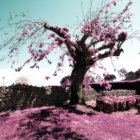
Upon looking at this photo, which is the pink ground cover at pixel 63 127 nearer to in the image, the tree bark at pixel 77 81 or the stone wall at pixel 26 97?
the stone wall at pixel 26 97

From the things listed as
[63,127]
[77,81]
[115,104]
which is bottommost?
[63,127]

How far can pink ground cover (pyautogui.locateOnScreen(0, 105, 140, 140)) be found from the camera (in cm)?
1025

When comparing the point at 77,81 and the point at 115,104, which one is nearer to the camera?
the point at 115,104

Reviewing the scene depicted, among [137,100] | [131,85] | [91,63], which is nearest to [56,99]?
[91,63]

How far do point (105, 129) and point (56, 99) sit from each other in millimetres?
9859

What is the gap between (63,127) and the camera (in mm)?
11516

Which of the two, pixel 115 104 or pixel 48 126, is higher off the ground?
pixel 115 104

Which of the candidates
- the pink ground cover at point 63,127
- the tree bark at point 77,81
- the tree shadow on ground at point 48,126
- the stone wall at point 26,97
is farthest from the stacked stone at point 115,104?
the stone wall at point 26,97

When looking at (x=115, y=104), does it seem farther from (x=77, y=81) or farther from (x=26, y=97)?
(x=26, y=97)

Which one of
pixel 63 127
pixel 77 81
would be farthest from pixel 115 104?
pixel 63 127

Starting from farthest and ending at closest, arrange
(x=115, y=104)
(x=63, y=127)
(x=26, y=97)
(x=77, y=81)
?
(x=77, y=81)
(x=115, y=104)
(x=26, y=97)
(x=63, y=127)

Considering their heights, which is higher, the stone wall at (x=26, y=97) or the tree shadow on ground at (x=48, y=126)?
the stone wall at (x=26, y=97)

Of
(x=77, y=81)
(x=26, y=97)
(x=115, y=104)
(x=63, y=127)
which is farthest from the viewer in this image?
(x=77, y=81)

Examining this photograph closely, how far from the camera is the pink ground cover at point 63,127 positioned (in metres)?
10.3
